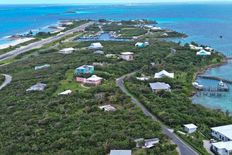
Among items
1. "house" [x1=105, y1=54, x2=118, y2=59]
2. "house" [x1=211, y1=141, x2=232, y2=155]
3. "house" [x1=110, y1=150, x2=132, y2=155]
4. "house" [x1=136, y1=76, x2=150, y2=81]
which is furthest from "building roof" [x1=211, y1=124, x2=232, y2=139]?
"house" [x1=105, y1=54, x2=118, y2=59]

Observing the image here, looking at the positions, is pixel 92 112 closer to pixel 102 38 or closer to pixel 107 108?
pixel 107 108

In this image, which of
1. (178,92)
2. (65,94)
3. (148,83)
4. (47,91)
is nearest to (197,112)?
(178,92)

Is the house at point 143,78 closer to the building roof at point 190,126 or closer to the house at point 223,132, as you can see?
the building roof at point 190,126

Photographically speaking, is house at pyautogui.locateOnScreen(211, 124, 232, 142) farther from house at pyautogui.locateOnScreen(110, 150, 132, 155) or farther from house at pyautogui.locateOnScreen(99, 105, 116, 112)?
house at pyautogui.locateOnScreen(99, 105, 116, 112)

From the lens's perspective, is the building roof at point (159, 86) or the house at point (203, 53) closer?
the building roof at point (159, 86)

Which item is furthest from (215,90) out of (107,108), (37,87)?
(37,87)

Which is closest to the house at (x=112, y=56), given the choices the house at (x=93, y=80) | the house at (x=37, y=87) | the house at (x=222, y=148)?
the house at (x=93, y=80)
